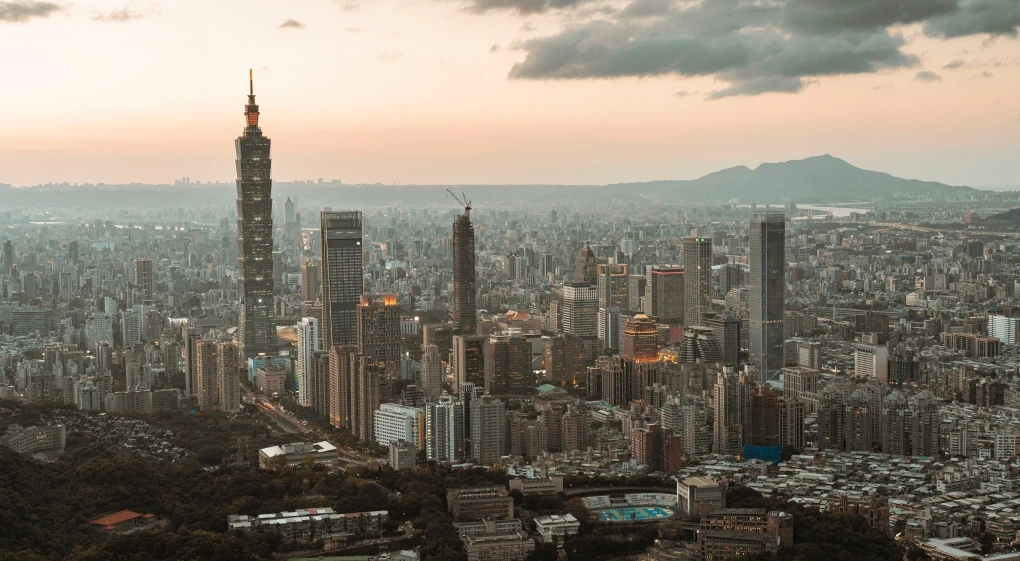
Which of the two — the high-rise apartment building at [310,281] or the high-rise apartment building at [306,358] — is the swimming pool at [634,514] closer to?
the high-rise apartment building at [306,358]

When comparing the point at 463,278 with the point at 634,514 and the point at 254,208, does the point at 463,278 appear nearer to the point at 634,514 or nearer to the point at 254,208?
the point at 254,208

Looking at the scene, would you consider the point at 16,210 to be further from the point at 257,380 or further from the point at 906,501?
the point at 906,501

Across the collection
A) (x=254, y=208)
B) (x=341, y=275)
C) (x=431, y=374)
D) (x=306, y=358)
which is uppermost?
(x=254, y=208)

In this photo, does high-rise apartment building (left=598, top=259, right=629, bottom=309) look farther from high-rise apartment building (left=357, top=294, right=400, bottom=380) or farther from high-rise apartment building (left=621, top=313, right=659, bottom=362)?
high-rise apartment building (left=357, top=294, right=400, bottom=380)

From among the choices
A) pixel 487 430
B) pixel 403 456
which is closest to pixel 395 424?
pixel 487 430

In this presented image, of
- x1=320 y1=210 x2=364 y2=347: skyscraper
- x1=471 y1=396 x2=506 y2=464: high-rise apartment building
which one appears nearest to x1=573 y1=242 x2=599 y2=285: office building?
x1=320 y1=210 x2=364 y2=347: skyscraper

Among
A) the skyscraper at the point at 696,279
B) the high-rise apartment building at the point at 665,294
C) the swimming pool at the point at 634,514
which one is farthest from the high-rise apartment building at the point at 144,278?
the swimming pool at the point at 634,514

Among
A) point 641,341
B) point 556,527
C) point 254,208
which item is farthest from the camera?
point 254,208
